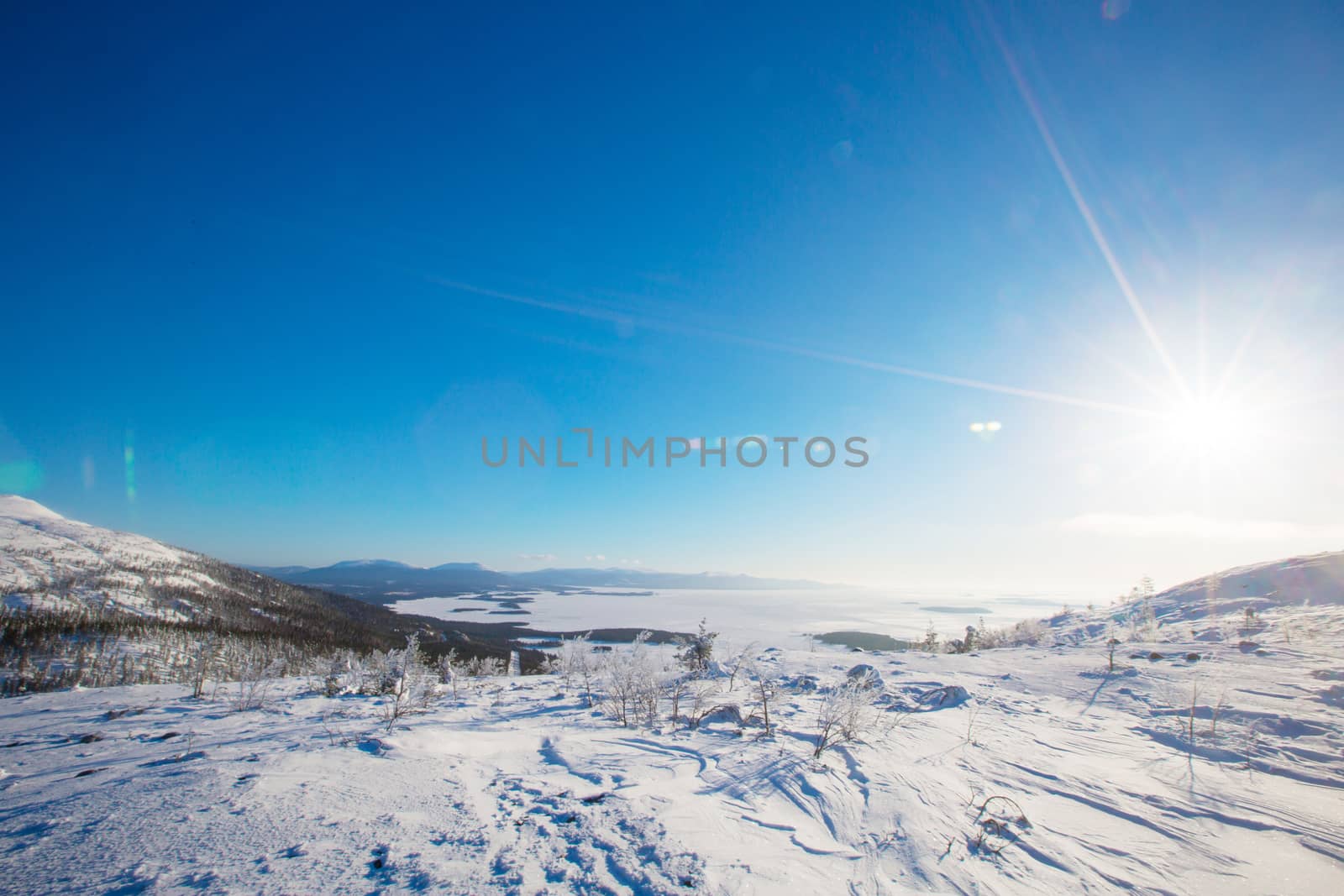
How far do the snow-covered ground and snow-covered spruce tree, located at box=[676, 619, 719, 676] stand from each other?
7.21m

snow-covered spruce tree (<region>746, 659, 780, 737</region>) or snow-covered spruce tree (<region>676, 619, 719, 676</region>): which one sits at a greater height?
snow-covered spruce tree (<region>746, 659, 780, 737</region>)

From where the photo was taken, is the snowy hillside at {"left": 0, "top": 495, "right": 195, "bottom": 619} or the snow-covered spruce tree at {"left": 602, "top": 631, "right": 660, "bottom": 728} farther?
the snowy hillside at {"left": 0, "top": 495, "right": 195, "bottom": 619}

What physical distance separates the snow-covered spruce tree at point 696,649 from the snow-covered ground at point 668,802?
7.21m

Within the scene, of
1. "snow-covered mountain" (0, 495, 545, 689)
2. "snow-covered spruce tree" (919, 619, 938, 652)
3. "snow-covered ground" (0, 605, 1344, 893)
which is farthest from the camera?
"snow-covered mountain" (0, 495, 545, 689)

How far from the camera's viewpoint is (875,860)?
3.11 metres

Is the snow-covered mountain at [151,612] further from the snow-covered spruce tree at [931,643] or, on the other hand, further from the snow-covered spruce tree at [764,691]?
the snow-covered spruce tree at [931,643]

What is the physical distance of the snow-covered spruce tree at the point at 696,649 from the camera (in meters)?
14.4

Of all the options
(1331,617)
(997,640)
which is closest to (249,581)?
(997,640)

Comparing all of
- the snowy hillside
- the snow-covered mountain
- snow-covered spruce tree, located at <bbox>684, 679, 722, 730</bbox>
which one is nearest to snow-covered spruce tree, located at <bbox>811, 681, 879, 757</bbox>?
snow-covered spruce tree, located at <bbox>684, 679, 722, 730</bbox>

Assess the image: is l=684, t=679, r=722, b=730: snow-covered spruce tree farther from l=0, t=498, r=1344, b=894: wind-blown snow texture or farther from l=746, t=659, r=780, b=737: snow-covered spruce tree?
l=746, t=659, r=780, b=737: snow-covered spruce tree

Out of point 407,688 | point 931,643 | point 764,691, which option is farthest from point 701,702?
point 931,643

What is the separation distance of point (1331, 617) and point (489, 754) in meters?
23.9

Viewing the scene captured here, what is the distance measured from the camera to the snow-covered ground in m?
2.56

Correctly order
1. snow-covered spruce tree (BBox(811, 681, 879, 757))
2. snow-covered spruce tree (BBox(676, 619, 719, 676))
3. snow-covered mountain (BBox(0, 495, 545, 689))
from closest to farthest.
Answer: snow-covered spruce tree (BBox(811, 681, 879, 757)) < snow-covered spruce tree (BBox(676, 619, 719, 676)) < snow-covered mountain (BBox(0, 495, 545, 689))
